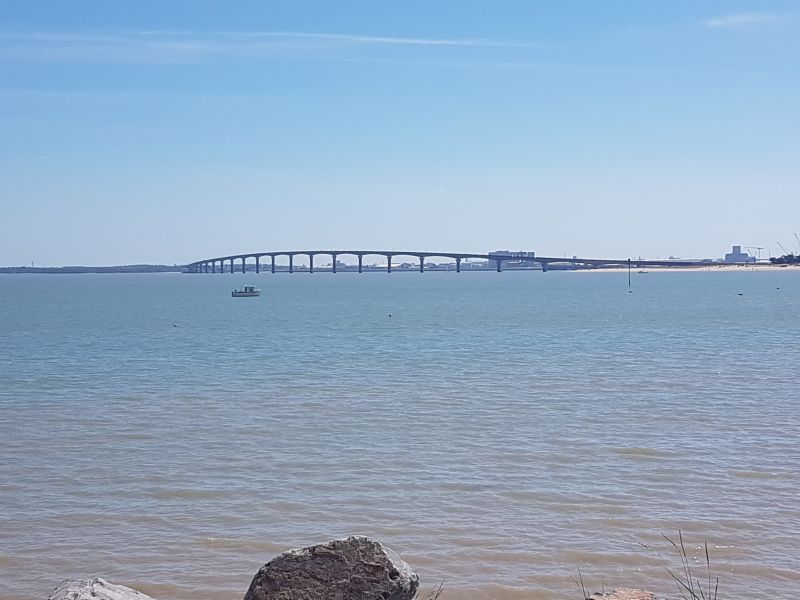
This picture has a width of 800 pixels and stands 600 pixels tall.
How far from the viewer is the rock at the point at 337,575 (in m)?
5.93

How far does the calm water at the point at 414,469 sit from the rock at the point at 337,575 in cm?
419

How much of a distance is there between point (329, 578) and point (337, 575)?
5 cm

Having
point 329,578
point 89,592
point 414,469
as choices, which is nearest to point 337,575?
point 329,578

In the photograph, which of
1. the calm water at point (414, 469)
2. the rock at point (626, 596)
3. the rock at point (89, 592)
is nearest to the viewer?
the rock at point (89, 592)

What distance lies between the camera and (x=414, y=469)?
1552 cm

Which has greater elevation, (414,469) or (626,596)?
(626,596)

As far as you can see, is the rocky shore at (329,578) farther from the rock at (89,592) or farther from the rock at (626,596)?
the rock at (626,596)

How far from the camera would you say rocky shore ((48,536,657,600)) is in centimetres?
592

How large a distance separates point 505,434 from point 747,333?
111ft

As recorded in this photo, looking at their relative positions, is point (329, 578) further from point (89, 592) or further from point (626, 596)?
point (626, 596)

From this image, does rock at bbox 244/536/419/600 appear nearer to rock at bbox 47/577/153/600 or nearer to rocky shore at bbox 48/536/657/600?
rocky shore at bbox 48/536/657/600

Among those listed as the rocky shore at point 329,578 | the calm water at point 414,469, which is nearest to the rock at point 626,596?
the rocky shore at point 329,578

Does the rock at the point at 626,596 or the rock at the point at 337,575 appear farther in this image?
the rock at the point at 626,596

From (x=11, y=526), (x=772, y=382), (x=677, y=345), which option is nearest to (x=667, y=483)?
(x=11, y=526)
